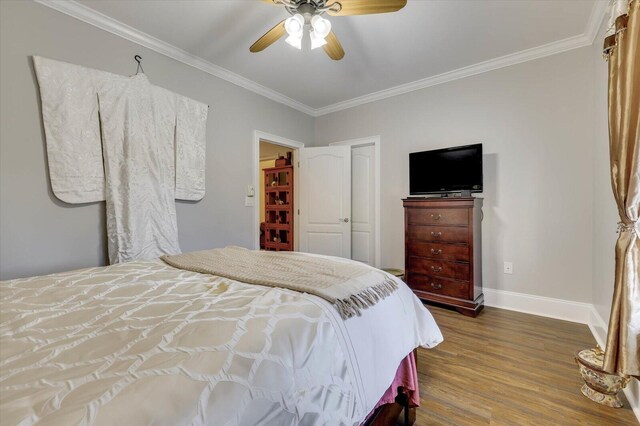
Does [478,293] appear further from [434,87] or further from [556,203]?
[434,87]

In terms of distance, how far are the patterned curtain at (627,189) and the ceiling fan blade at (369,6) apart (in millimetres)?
1120

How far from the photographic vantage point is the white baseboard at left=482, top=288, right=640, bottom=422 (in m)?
2.37

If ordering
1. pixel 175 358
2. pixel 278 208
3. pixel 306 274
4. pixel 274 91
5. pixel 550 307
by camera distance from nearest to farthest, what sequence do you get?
pixel 175 358, pixel 306 274, pixel 550 307, pixel 274 91, pixel 278 208

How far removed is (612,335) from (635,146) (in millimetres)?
939

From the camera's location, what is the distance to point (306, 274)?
4.33 feet

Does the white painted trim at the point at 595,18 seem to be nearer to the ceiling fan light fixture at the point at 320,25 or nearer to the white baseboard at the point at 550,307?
the ceiling fan light fixture at the point at 320,25

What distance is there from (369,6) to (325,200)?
263 cm

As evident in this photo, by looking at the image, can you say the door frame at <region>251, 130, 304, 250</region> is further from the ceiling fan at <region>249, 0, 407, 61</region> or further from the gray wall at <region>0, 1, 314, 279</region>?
the ceiling fan at <region>249, 0, 407, 61</region>

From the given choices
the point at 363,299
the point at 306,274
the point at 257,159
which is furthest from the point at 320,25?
the point at 257,159

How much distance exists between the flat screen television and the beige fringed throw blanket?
2027 mm

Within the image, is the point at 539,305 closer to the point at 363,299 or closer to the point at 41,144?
the point at 363,299

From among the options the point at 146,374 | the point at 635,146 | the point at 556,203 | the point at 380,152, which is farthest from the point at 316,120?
the point at 146,374

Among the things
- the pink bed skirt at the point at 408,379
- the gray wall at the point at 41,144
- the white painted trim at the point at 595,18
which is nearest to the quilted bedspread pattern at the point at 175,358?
the pink bed skirt at the point at 408,379

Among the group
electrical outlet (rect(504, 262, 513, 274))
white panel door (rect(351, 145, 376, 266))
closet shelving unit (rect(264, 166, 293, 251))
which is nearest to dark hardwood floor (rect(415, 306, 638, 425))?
electrical outlet (rect(504, 262, 513, 274))
